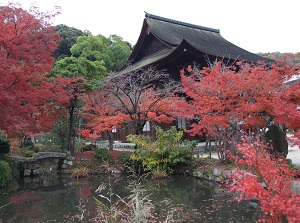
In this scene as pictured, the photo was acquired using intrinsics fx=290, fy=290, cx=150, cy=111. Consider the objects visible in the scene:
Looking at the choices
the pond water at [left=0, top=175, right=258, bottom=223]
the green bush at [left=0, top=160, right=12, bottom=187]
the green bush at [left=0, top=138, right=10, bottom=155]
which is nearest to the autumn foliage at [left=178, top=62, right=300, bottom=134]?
A: the pond water at [left=0, top=175, right=258, bottom=223]

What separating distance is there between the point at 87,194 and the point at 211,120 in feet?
15.4

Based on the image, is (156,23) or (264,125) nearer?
(264,125)

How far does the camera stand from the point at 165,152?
37.4 ft

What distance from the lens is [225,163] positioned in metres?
10.7

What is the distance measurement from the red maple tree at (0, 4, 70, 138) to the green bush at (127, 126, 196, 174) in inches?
168

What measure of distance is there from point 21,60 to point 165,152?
240 inches

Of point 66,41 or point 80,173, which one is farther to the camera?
point 66,41

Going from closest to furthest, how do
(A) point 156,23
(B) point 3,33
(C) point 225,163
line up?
1. (B) point 3,33
2. (C) point 225,163
3. (A) point 156,23

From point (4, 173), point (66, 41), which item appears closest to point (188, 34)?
point (4, 173)

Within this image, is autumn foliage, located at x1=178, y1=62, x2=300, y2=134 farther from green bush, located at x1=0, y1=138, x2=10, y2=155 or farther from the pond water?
green bush, located at x1=0, y1=138, x2=10, y2=155

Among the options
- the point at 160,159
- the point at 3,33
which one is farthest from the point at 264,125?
the point at 3,33

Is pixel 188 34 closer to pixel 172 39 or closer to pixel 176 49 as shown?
pixel 172 39

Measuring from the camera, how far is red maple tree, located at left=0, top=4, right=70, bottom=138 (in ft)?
26.5

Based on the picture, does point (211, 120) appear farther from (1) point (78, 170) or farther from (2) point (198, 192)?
(1) point (78, 170)
